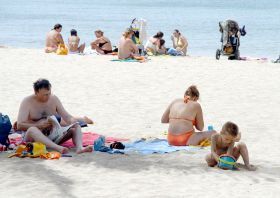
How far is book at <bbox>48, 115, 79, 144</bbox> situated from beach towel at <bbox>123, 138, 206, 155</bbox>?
0.62 m

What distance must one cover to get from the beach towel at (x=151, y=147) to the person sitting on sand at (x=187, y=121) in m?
0.12

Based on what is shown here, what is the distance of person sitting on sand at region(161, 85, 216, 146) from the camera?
7.97m

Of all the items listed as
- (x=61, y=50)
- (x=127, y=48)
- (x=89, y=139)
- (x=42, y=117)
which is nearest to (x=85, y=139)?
(x=89, y=139)

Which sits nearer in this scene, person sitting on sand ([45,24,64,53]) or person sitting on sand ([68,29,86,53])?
person sitting on sand ([45,24,64,53])

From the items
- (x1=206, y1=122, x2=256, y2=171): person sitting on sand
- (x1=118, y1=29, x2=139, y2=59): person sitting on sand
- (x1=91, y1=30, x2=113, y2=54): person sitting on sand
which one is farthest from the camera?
(x1=91, y1=30, x2=113, y2=54): person sitting on sand

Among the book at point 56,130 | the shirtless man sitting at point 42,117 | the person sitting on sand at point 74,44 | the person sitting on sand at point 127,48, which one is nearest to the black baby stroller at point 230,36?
the person sitting on sand at point 127,48

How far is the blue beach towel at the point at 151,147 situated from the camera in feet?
25.6

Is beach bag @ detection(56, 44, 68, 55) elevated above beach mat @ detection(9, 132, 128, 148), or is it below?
above

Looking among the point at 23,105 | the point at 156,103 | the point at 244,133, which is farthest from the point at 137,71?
the point at 23,105

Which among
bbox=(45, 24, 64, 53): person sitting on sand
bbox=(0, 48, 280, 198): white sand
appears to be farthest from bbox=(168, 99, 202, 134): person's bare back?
bbox=(45, 24, 64, 53): person sitting on sand

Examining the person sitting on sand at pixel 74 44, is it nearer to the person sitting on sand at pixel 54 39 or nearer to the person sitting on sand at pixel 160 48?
the person sitting on sand at pixel 54 39

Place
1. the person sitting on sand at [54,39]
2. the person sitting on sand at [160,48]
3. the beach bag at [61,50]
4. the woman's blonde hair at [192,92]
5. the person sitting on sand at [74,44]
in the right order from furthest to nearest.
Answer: the person sitting on sand at [74,44]
the person sitting on sand at [160,48]
the person sitting on sand at [54,39]
the beach bag at [61,50]
the woman's blonde hair at [192,92]

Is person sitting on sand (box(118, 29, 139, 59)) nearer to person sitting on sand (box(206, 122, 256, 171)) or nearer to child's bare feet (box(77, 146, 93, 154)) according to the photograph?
child's bare feet (box(77, 146, 93, 154))

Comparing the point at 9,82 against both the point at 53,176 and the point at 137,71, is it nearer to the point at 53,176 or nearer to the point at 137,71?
the point at 137,71
